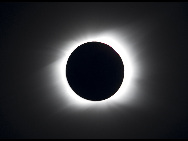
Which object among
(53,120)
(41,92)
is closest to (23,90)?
(41,92)

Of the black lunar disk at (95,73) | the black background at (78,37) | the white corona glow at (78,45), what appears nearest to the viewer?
the black lunar disk at (95,73)

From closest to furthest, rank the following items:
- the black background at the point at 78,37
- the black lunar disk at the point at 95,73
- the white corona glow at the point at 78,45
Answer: the black lunar disk at the point at 95,73
the black background at the point at 78,37
the white corona glow at the point at 78,45

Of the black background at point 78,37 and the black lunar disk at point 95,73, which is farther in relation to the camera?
the black background at point 78,37

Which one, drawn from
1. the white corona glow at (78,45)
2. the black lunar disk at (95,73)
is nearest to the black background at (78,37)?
the white corona glow at (78,45)

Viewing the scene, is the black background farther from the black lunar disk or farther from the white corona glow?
the black lunar disk

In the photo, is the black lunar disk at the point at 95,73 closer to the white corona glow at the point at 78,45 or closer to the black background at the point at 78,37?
A: the white corona glow at the point at 78,45

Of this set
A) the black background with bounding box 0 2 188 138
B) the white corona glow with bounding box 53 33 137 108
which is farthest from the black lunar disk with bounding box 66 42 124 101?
the black background with bounding box 0 2 188 138
